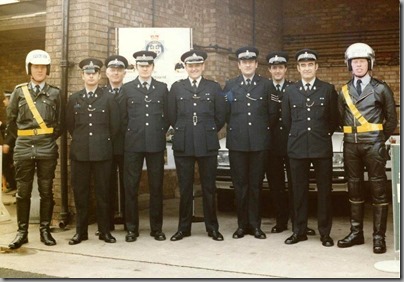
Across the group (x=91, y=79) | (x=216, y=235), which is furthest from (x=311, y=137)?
(x=91, y=79)

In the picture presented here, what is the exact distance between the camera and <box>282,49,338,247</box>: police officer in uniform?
234 inches

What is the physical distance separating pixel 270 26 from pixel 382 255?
7269 millimetres

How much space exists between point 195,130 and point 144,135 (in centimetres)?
56

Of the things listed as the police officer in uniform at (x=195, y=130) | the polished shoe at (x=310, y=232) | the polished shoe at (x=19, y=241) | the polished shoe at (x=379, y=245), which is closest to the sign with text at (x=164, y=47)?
the police officer in uniform at (x=195, y=130)

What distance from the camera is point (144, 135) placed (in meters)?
6.14

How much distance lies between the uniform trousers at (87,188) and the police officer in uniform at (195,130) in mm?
789

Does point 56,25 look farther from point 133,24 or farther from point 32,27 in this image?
point 32,27

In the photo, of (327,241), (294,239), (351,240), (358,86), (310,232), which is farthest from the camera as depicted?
(310,232)

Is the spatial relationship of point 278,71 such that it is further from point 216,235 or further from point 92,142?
point 92,142

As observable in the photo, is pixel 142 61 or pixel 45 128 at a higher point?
pixel 142 61

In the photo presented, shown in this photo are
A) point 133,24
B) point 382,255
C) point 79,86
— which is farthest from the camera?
point 133,24

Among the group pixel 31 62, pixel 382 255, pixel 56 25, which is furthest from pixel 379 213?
pixel 56 25

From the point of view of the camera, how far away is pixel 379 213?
5574 millimetres

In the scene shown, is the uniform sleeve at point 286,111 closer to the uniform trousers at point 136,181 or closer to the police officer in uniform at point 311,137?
the police officer in uniform at point 311,137
